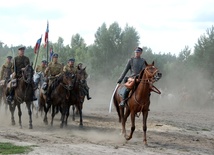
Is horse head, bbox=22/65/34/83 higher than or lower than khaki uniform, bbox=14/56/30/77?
lower

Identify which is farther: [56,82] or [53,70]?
[53,70]

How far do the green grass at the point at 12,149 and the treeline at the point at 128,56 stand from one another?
4143 cm

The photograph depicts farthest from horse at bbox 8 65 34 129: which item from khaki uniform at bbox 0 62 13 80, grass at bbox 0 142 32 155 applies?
grass at bbox 0 142 32 155

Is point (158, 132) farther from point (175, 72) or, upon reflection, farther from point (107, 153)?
point (175, 72)

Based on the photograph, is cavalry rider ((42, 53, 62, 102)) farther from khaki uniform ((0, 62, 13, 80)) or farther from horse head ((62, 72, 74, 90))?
khaki uniform ((0, 62, 13, 80))

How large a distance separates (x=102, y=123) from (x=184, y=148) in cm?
861

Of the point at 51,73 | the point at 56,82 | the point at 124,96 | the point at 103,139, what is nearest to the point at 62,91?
the point at 56,82

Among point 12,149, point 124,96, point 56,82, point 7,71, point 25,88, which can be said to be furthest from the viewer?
point 7,71

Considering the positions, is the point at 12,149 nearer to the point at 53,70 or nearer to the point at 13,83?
the point at 13,83

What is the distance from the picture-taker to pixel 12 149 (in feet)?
43.7

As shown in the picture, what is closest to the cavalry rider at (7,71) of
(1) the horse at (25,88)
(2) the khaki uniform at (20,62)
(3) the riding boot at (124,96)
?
(2) the khaki uniform at (20,62)

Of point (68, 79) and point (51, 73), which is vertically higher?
point (51, 73)

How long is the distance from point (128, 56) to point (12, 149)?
218 ft

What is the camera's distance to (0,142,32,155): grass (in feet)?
42.2
